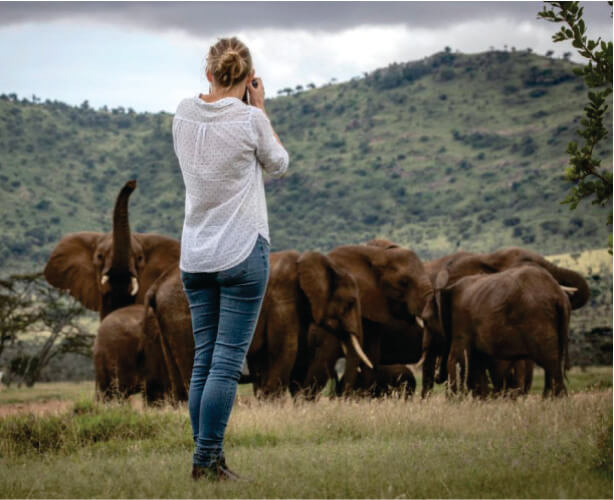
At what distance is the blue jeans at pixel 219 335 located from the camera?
212 inches

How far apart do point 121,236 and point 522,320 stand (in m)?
5.50

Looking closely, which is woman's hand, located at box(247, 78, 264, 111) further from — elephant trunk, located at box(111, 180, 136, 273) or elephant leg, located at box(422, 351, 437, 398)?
elephant leg, located at box(422, 351, 437, 398)

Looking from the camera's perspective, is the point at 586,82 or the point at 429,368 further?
the point at 429,368

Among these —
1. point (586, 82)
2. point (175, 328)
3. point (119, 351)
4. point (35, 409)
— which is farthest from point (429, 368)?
point (586, 82)

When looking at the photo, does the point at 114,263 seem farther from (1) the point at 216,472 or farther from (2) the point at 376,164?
(2) the point at 376,164

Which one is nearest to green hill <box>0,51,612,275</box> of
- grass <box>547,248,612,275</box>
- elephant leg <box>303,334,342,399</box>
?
grass <box>547,248,612,275</box>

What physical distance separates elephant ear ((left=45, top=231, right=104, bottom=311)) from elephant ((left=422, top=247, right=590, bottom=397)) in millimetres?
5523

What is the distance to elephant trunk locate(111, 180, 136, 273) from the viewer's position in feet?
45.7

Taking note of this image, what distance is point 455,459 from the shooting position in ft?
20.2

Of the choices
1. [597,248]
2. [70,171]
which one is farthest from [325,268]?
[70,171]

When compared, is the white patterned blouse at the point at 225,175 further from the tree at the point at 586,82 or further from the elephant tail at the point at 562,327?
the elephant tail at the point at 562,327

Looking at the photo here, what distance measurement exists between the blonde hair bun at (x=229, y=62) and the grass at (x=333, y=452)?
2.14m

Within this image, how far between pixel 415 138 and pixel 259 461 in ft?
376

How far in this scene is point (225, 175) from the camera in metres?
5.54
